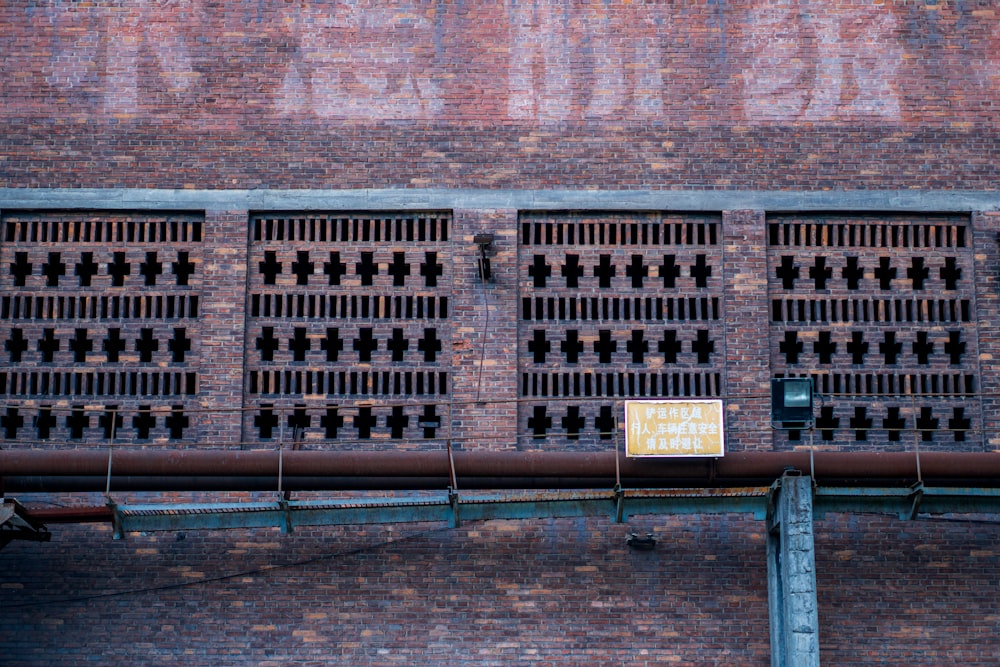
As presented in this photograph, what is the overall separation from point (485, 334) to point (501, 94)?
3.35 metres

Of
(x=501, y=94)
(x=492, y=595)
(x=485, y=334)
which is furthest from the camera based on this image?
(x=501, y=94)

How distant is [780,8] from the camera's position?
2014cm

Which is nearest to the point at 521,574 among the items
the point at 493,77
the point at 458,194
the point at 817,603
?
the point at 817,603

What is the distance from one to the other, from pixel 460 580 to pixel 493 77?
6835mm

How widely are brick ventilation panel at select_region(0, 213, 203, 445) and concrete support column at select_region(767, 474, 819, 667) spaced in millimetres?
7721

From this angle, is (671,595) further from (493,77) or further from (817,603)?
(493,77)

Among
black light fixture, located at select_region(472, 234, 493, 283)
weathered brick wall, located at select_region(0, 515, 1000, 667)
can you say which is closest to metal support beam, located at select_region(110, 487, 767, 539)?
weathered brick wall, located at select_region(0, 515, 1000, 667)

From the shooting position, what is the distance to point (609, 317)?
762 inches

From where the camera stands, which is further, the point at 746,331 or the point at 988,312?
the point at 988,312

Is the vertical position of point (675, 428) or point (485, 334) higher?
point (485, 334)

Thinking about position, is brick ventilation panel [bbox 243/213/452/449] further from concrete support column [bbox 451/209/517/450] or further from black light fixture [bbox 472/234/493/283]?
black light fixture [bbox 472/234/493/283]

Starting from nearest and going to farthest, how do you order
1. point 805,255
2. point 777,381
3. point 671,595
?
1. point 777,381
2. point 671,595
3. point 805,255

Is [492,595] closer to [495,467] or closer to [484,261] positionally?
[495,467]

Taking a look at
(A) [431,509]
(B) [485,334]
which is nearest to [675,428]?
(A) [431,509]
